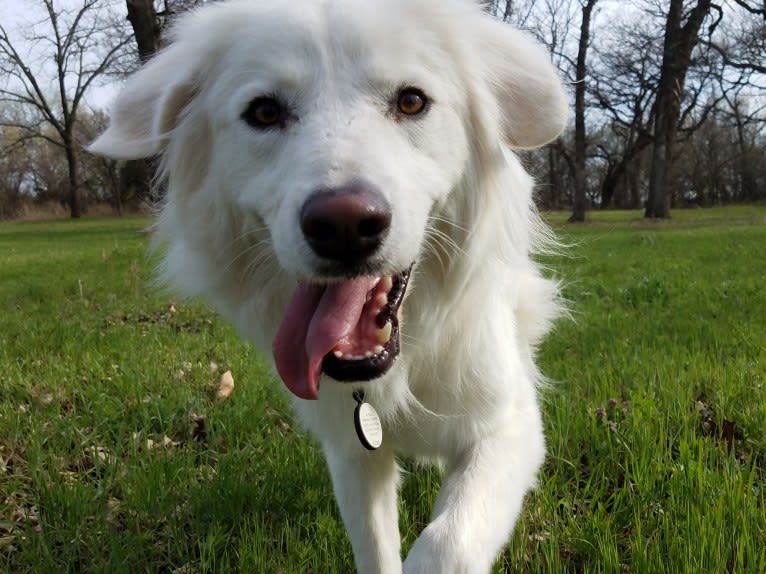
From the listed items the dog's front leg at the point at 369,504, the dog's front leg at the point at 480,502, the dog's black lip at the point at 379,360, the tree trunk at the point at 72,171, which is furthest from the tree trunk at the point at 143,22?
the tree trunk at the point at 72,171

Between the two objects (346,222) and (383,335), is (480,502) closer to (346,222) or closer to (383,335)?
(383,335)

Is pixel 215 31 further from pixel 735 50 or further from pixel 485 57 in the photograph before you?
pixel 735 50

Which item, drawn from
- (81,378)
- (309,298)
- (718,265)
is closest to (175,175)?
(309,298)

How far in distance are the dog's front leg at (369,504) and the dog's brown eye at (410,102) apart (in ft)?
3.90

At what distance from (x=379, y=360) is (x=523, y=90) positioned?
3.81 ft

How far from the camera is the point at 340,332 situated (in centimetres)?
199

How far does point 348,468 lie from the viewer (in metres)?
2.44

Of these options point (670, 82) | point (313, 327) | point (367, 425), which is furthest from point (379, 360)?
point (670, 82)

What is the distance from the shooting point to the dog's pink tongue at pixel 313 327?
198 cm

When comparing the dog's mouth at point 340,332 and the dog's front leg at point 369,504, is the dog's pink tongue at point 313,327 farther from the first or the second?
the dog's front leg at point 369,504

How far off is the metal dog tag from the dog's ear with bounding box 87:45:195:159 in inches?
47.6

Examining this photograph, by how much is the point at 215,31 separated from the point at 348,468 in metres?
1.66

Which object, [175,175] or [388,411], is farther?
[175,175]

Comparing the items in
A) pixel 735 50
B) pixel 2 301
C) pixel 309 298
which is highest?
pixel 735 50
